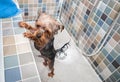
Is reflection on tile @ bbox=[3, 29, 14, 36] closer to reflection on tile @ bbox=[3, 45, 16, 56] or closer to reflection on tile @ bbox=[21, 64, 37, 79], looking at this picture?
reflection on tile @ bbox=[3, 45, 16, 56]

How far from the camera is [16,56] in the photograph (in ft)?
2.12

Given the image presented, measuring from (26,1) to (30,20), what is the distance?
0.29m

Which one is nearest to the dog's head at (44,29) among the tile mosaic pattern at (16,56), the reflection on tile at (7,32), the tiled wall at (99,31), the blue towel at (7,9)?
the tile mosaic pattern at (16,56)

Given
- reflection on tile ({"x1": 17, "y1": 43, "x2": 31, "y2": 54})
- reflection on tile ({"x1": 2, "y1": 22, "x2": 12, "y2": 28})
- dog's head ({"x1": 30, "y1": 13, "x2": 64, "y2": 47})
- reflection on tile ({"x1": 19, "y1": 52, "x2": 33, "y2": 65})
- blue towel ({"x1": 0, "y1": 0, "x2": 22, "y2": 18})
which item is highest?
dog's head ({"x1": 30, "y1": 13, "x2": 64, "y2": 47})

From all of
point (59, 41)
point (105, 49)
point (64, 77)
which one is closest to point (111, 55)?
point (105, 49)

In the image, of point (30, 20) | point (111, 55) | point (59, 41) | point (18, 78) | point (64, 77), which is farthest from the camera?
point (30, 20)

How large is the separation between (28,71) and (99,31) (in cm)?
79

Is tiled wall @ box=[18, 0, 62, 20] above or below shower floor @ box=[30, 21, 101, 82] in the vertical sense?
above

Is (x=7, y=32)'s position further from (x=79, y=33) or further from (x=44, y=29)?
(x=79, y=33)

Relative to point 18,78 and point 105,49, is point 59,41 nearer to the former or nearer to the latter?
point 105,49

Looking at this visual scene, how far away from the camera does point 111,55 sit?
3.38 ft

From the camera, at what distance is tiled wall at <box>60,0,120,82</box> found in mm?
986

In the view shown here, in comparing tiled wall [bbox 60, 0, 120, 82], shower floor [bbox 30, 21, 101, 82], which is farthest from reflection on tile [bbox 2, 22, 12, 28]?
tiled wall [bbox 60, 0, 120, 82]

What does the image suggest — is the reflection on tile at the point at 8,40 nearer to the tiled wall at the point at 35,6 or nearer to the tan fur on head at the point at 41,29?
the tan fur on head at the point at 41,29
